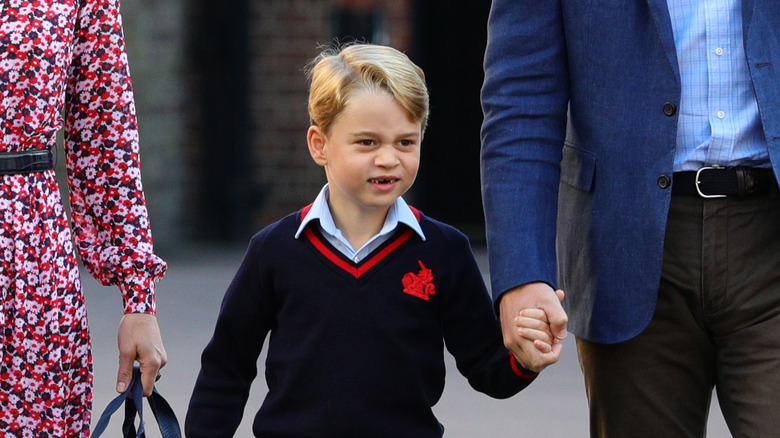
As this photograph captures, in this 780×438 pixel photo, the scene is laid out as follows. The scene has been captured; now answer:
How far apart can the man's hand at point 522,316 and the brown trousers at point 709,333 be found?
24cm

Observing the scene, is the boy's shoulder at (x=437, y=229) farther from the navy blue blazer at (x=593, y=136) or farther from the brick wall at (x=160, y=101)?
the brick wall at (x=160, y=101)

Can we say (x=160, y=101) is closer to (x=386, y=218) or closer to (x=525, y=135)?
(x=386, y=218)

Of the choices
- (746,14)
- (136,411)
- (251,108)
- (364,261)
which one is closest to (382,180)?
(364,261)

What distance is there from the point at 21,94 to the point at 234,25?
22.6ft

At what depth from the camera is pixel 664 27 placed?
283 centimetres

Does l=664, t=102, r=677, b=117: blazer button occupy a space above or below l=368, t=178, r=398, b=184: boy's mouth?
above

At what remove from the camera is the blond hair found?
301 centimetres

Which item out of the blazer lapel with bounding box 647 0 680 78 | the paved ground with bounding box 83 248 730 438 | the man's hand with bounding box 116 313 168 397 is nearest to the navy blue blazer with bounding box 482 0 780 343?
the blazer lapel with bounding box 647 0 680 78

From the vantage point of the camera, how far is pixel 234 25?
946 centimetres

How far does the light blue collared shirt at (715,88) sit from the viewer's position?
2814 mm

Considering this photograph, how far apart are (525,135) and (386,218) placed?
0.35 metres

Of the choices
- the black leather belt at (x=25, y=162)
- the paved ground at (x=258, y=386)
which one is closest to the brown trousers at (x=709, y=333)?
the black leather belt at (x=25, y=162)

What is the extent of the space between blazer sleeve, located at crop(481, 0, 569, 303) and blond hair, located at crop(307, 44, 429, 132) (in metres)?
0.17

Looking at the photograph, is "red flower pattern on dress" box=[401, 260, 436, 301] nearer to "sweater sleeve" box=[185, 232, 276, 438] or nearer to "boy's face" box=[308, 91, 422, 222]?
"boy's face" box=[308, 91, 422, 222]
